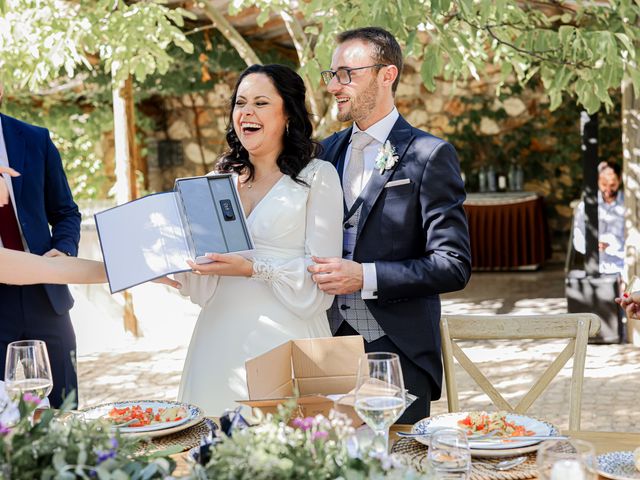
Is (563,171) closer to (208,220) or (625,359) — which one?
(625,359)

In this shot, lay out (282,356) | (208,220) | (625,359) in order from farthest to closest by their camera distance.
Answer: (625,359)
(208,220)
(282,356)

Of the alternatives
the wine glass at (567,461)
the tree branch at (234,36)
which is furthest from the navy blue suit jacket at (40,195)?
the tree branch at (234,36)

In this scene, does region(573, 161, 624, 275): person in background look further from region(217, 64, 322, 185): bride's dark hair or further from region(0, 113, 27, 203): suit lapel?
region(0, 113, 27, 203): suit lapel

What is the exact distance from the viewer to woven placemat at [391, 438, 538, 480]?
Result: 1763mm

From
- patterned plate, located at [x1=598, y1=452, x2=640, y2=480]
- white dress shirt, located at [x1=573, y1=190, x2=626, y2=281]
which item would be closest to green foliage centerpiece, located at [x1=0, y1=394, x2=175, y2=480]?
patterned plate, located at [x1=598, y1=452, x2=640, y2=480]

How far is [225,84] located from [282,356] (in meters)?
9.99

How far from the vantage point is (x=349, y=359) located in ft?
6.32

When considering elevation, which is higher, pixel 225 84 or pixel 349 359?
pixel 225 84

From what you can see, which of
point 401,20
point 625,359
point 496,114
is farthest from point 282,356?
point 496,114

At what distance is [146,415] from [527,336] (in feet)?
4.20

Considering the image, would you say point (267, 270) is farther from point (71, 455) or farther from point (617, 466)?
point (71, 455)

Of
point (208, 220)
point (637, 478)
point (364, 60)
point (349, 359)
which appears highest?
point (364, 60)

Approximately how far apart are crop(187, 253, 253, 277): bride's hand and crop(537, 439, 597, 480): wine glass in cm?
126

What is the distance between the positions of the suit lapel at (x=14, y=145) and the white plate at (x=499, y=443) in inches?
72.8
